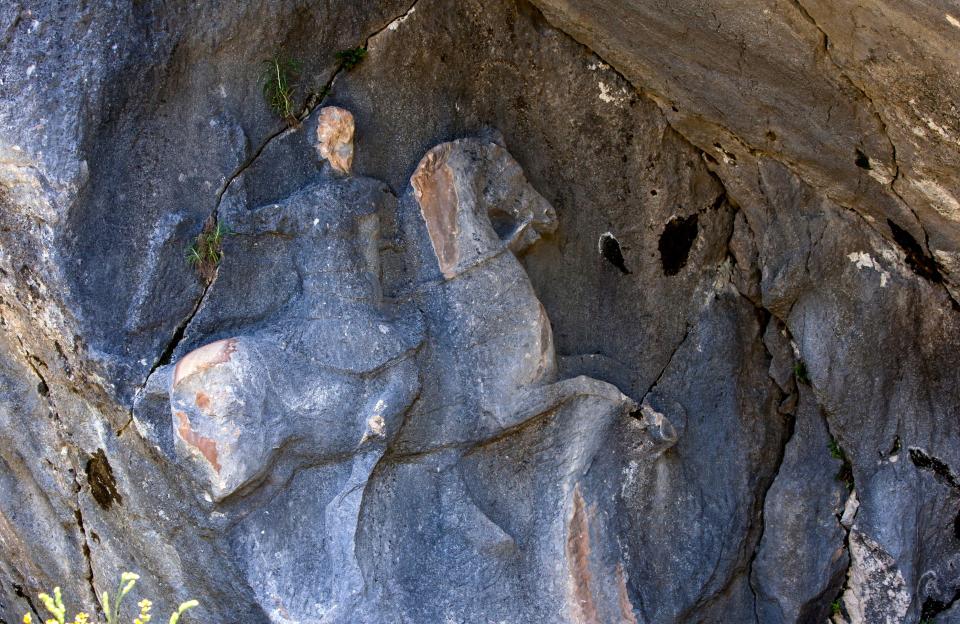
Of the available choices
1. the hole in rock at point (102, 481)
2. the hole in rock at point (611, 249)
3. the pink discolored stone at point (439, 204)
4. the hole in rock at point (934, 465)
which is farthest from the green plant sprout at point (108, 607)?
the hole in rock at point (934, 465)

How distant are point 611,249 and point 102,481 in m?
1.78

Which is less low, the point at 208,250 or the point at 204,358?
the point at 208,250

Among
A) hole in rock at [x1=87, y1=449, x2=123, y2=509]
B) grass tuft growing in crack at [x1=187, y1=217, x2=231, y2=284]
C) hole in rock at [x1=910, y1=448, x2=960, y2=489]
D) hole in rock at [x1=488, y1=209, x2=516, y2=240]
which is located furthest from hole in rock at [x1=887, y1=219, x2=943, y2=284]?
hole in rock at [x1=87, y1=449, x2=123, y2=509]

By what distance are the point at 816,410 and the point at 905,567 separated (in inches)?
23.1

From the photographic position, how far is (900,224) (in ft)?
11.6

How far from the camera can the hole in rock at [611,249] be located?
12.6ft

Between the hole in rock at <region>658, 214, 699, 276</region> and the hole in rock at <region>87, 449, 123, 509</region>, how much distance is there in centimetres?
→ 190

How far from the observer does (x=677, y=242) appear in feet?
A: 12.8

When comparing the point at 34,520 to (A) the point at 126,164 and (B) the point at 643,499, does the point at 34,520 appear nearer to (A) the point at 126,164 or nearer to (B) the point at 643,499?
(A) the point at 126,164

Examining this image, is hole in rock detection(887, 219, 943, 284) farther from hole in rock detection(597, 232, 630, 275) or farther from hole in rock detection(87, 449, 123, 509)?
hole in rock detection(87, 449, 123, 509)

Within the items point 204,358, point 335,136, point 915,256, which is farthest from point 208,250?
point 915,256

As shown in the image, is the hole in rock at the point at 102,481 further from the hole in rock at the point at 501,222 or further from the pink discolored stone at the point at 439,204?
the hole in rock at the point at 501,222

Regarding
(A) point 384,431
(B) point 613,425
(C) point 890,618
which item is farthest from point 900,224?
(A) point 384,431

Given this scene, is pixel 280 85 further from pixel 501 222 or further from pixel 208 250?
pixel 501 222
